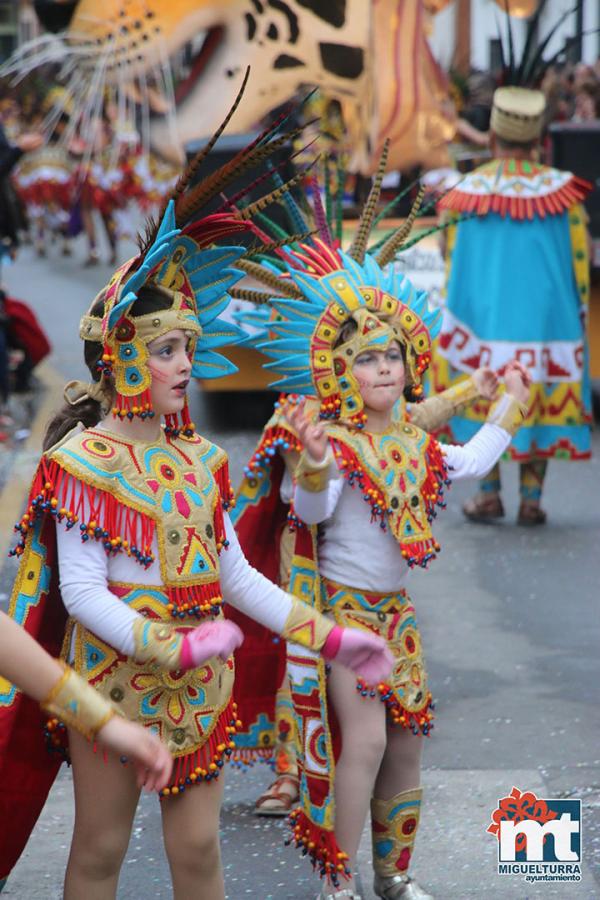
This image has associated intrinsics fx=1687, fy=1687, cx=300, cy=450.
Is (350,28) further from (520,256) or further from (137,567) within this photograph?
(137,567)

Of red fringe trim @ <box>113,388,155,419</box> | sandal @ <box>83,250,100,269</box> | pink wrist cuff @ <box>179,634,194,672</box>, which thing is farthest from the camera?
sandal @ <box>83,250,100,269</box>

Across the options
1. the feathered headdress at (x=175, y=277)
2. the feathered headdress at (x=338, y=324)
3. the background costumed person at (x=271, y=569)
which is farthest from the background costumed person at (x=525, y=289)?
the feathered headdress at (x=175, y=277)

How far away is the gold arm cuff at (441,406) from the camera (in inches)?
187

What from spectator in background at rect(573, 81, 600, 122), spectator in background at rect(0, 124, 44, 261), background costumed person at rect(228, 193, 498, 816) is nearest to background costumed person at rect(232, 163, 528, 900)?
background costumed person at rect(228, 193, 498, 816)

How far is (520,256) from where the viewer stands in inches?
324

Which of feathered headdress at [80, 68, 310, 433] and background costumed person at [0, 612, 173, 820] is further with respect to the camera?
feathered headdress at [80, 68, 310, 433]

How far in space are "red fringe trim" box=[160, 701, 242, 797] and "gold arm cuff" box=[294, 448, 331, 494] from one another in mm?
581

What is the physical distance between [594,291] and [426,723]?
289 inches

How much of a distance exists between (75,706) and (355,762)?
1.20 m

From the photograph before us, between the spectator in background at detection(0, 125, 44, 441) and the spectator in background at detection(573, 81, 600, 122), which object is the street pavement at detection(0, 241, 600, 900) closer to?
the spectator in background at detection(0, 125, 44, 441)

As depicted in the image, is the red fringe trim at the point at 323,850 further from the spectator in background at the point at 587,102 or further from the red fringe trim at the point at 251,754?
the spectator in background at the point at 587,102

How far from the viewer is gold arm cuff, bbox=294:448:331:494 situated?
383 cm

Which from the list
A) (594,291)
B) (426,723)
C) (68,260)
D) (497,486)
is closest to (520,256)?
(497,486)

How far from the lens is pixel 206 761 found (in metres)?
3.50
